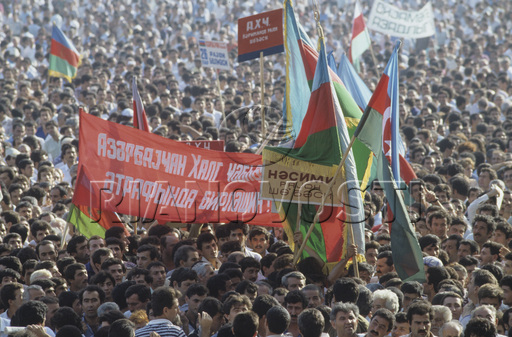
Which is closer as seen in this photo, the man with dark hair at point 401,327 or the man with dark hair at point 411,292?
the man with dark hair at point 401,327

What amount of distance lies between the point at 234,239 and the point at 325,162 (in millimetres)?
1549

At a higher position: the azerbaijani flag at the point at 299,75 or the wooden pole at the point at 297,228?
the azerbaijani flag at the point at 299,75

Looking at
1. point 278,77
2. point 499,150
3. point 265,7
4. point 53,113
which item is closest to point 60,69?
point 53,113

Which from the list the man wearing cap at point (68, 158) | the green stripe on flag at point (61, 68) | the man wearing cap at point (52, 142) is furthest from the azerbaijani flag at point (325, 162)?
the green stripe on flag at point (61, 68)

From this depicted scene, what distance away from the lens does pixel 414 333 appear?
6441mm

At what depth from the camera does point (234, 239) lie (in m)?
9.52

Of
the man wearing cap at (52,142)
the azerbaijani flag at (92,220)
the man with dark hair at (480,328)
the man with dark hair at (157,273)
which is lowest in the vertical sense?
the man with dark hair at (480,328)

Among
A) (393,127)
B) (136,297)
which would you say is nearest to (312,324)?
(136,297)

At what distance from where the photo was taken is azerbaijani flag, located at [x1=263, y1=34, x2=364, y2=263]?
8.32 m

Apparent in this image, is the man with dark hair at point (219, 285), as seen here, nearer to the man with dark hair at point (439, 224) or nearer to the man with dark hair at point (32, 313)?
the man with dark hair at point (32, 313)

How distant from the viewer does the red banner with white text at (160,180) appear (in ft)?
30.9

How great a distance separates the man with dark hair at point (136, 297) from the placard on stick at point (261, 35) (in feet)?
16.7

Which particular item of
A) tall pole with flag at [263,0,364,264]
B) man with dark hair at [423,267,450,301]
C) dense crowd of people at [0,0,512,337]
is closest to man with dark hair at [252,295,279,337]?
dense crowd of people at [0,0,512,337]

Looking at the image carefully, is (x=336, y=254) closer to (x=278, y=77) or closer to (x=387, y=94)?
(x=387, y=94)
